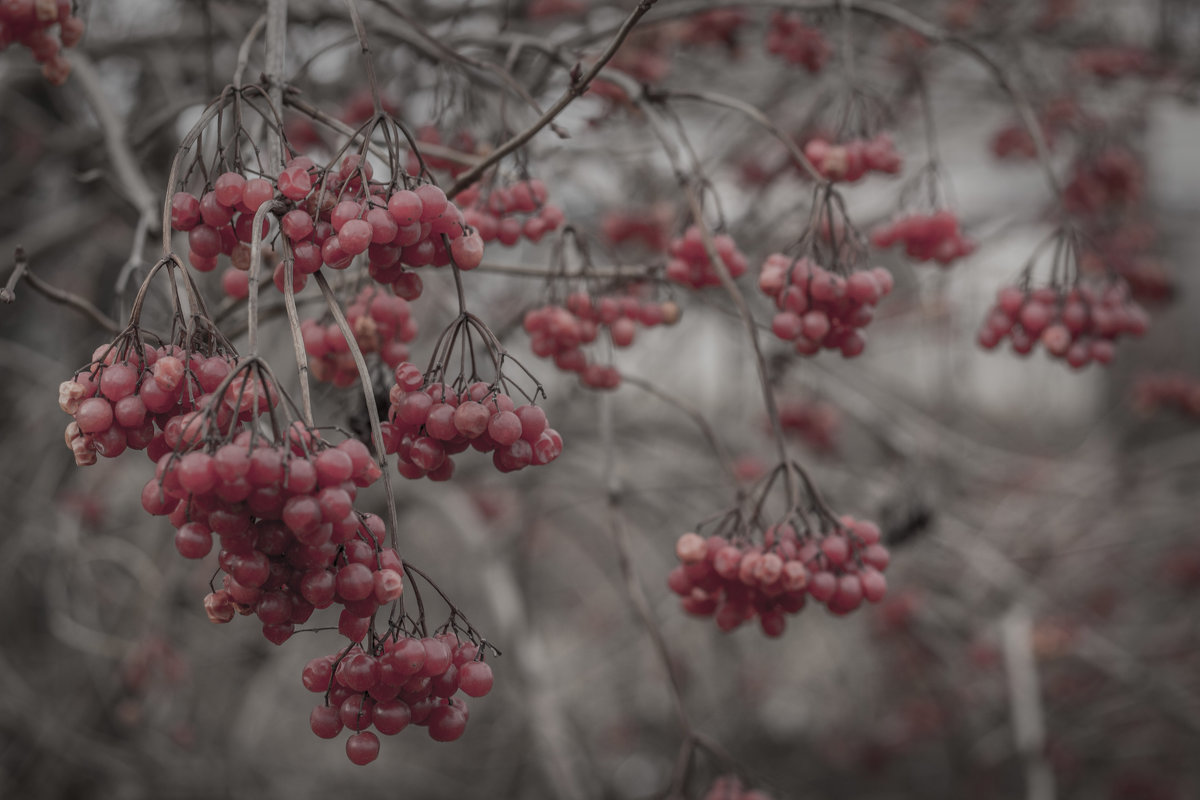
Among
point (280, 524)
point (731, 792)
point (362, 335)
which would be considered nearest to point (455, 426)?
point (280, 524)

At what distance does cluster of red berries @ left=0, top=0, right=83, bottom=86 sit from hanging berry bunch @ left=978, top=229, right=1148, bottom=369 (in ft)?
6.21

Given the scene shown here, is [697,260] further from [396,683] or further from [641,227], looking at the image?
[641,227]

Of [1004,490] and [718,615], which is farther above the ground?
[1004,490]

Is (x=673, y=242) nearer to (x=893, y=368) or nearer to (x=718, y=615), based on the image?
(x=718, y=615)

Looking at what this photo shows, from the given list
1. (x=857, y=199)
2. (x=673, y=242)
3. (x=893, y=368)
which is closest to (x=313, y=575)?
(x=673, y=242)

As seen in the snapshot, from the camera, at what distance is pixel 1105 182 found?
142 inches

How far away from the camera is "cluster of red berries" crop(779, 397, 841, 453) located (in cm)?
386

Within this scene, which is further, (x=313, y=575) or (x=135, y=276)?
(x=135, y=276)

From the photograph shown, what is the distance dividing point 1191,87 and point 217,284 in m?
3.52

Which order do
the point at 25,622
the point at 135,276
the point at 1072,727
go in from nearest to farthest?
the point at 135,276 < the point at 25,622 < the point at 1072,727

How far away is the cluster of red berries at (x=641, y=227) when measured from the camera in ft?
11.6

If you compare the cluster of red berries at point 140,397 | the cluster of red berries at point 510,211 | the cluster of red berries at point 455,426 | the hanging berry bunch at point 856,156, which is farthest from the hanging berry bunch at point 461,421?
the hanging berry bunch at point 856,156

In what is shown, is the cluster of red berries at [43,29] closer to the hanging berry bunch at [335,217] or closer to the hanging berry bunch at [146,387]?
the hanging berry bunch at [335,217]

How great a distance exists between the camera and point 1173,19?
4.51m
